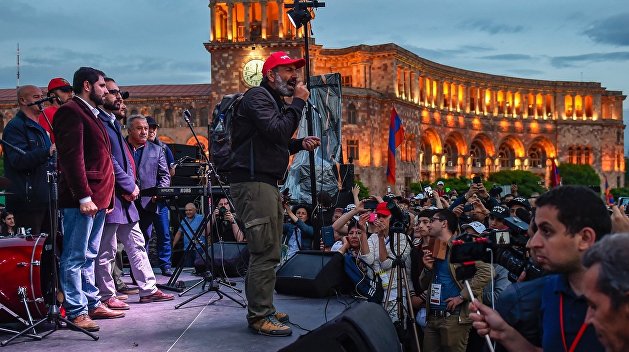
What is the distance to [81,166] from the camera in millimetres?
6039

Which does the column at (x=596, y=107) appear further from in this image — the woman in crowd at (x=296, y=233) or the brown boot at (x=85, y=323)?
the brown boot at (x=85, y=323)

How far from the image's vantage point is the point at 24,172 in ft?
22.6

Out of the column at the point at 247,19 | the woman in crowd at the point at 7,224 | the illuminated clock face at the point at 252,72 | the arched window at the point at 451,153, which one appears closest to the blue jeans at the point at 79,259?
the woman in crowd at the point at 7,224

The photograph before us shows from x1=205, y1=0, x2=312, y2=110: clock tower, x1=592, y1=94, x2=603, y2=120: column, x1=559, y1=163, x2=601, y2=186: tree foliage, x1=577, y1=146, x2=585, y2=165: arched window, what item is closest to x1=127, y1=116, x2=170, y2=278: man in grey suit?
x1=205, y1=0, x2=312, y2=110: clock tower

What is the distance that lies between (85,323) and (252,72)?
36.2 m

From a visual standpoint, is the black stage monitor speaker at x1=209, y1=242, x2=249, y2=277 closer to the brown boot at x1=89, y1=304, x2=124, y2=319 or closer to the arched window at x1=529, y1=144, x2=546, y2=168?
the brown boot at x1=89, y1=304, x2=124, y2=319

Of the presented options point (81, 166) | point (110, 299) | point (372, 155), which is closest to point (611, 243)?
point (81, 166)

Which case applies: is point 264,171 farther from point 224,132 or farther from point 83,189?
point 83,189

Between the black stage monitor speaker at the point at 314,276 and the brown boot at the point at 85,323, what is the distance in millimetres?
2720

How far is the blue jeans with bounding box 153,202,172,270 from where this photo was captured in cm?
1007

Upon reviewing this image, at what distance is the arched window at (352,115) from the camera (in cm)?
5131

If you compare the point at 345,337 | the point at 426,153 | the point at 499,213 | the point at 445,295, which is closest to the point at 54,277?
the point at 345,337

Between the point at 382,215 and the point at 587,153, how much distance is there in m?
73.3

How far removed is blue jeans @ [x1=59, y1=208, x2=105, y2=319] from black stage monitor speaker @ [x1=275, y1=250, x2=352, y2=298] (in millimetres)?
2437
